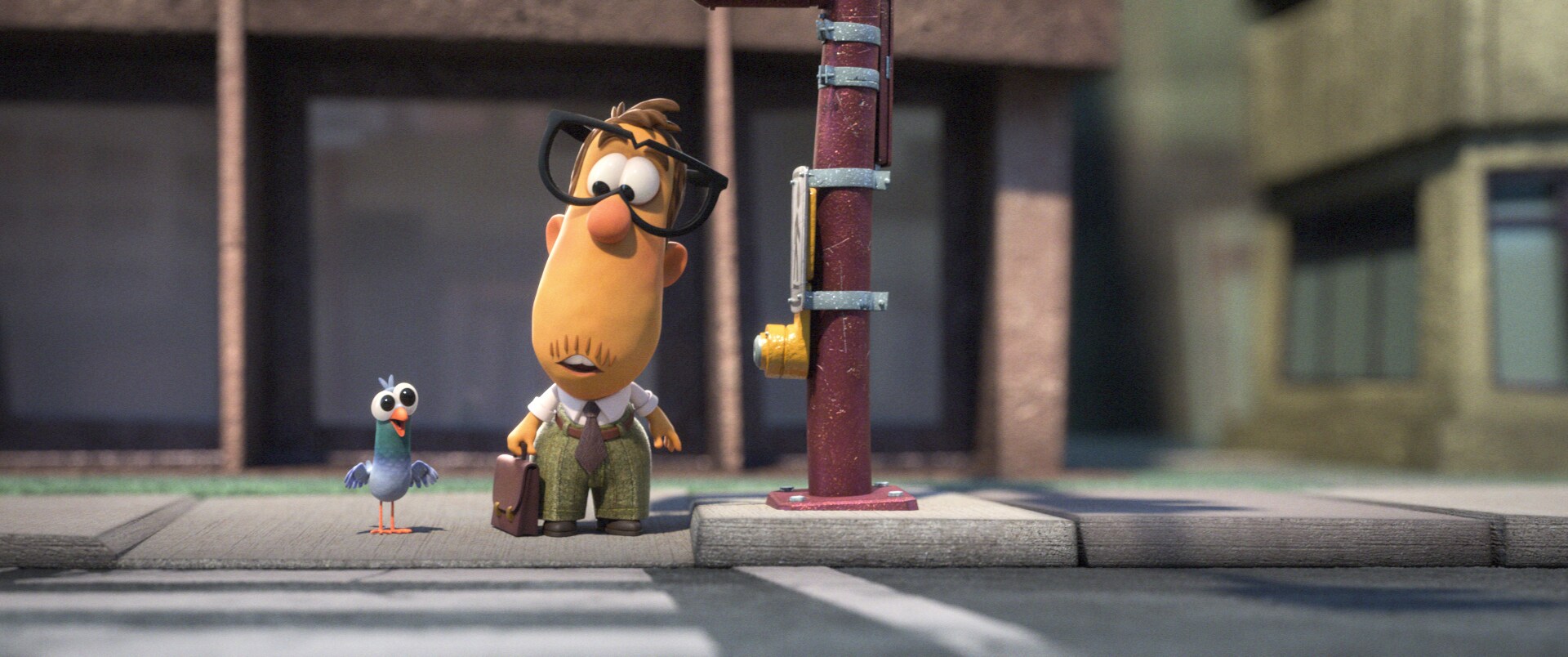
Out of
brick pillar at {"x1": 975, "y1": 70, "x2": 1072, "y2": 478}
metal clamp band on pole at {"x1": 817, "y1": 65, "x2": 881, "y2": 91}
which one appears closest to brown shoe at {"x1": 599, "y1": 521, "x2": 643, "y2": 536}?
metal clamp band on pole at {"x1": 817, "y1": 65, "x2": 881, "y2": 91}

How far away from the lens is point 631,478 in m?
6.51

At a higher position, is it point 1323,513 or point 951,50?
point 951,50

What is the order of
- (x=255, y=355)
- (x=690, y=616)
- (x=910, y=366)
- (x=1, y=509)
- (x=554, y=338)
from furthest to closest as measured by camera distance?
(x=910, y=366) < (x=255, y=355) < (x=1, y=509) < (x=554, y=338) < (x=690, y=616)

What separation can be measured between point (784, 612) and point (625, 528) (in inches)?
73.3

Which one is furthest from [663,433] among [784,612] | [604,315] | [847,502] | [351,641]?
[351,641]

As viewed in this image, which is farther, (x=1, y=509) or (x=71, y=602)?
(x=1, y=509)

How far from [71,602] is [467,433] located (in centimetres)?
654

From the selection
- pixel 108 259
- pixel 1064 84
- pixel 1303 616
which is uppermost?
pixel 1064 84

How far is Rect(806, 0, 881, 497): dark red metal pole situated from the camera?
6410 mm

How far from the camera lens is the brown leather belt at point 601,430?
253 inches

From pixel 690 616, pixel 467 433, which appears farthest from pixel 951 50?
pixel 690 616

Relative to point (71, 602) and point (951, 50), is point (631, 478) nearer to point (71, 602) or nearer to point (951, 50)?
point (71, 602)

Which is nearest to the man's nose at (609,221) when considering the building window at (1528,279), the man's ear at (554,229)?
the man's ear at (554,229)

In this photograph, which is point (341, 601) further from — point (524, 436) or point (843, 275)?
point (843, 275)
